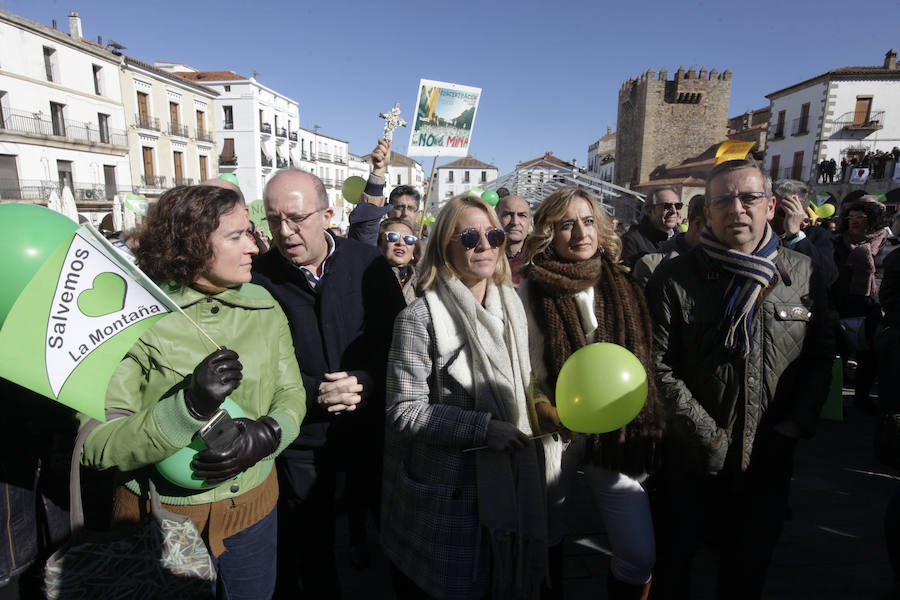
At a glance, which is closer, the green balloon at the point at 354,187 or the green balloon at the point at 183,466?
the green balloon at the point at 183,466

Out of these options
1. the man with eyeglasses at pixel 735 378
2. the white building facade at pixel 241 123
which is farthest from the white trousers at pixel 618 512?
the white building facade at pixel 241 123

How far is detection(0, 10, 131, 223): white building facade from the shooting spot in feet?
67.1

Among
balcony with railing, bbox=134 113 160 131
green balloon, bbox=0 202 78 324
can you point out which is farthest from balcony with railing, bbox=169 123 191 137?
green balloon, bbox=0 202 78 324

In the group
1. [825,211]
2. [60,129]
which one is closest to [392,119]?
[825,211]

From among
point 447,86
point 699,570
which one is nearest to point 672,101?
point 447,86

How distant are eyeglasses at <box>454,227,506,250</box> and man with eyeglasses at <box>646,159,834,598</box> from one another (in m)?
0.81

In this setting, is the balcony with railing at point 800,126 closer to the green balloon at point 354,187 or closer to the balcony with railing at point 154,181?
the green balloon at point 354,187

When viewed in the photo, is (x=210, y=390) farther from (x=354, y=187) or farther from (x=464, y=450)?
(x=354, y=187)

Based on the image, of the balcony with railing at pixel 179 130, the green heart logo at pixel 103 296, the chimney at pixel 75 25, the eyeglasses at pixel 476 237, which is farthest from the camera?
the balcony with railing at pixel 179 130

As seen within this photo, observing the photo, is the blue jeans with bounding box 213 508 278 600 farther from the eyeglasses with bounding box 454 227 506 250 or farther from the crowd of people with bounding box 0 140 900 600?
the eyeglasses with bounding box 454 227 506 250

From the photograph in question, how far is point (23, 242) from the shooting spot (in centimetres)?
142

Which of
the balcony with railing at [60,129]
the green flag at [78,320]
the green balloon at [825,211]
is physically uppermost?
the balcony with railing at [60,129]

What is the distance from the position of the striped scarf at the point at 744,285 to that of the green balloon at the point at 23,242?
2384 millimetres

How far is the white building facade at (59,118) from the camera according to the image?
20453 millimetres
